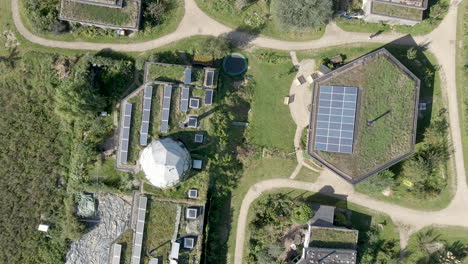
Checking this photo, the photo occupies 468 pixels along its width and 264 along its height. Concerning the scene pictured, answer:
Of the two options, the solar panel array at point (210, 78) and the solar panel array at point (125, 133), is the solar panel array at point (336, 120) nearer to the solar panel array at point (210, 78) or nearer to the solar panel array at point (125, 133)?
the solar panel array at point (210, 78)

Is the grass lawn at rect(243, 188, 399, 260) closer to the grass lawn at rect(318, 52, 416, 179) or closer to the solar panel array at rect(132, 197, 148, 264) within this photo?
the grass lawn at rect(318, 52, 416, 179)

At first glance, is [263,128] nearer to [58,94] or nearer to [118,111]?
[118,111]

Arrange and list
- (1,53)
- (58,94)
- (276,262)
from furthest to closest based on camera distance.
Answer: (1,53), (276,262), (58,94)

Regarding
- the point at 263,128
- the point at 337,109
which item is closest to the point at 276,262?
the point at 263,128

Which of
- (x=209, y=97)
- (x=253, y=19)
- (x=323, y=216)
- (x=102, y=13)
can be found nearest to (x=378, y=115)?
(x=323, y=216)

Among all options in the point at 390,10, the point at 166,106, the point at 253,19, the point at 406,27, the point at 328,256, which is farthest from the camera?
the point at 253,19

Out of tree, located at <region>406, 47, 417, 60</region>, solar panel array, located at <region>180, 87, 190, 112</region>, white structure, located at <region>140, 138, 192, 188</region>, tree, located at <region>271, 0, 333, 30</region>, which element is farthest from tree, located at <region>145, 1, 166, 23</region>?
tree, located at <region>406, 47, 417, 60</region>

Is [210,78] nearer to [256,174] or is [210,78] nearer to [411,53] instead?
[256,174]

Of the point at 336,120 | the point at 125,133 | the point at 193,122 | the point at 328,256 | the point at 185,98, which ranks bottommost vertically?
the point at 328,256
